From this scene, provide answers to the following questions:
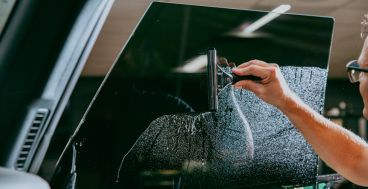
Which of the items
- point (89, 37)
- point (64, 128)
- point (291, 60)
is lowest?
point (64, 128)

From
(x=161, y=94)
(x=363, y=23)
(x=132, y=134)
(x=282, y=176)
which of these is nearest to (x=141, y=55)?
(x=161, y=94)

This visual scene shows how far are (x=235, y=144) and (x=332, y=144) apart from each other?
0.35m

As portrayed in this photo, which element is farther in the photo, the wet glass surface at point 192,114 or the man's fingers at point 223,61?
the man's fingers at point 223,61

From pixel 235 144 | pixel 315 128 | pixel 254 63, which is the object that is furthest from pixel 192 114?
pixel 315 128

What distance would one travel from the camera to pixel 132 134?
143 cm

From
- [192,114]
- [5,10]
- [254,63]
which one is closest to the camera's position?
[5,10]

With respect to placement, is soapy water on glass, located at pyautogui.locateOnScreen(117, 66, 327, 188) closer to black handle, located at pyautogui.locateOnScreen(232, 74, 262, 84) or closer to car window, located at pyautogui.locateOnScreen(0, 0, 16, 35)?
black handle, located at pyautogui.locateOnScreen(232, 74, 262, 84)

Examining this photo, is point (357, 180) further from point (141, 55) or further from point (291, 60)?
point (141, 55)

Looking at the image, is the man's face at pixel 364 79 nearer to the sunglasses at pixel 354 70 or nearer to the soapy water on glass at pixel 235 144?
the sunglasses at pixel 354 70

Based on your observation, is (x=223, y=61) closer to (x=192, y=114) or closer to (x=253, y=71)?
(x=253, y=71)

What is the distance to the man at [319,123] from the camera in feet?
5.07

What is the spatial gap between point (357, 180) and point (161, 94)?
2.59ft

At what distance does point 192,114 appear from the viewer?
58.6 inches

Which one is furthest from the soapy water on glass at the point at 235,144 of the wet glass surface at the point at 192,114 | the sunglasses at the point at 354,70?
the sunglasses at the point at 354,70
